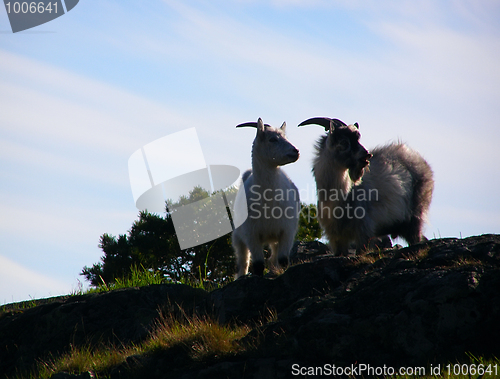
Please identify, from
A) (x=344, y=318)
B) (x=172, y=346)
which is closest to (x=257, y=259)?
(x=172, y=346)

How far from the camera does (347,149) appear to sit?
787 centimetres

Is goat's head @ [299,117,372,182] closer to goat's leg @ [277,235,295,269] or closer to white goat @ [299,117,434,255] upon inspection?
white goat @ [299,117,434,255]

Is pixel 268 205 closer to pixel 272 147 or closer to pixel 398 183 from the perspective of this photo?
pixel 272 147

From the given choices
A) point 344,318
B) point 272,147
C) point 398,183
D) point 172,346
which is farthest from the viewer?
point 398,183

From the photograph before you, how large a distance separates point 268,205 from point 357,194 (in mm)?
1586

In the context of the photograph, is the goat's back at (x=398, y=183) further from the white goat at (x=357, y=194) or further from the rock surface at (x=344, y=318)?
the rock surface at (x=344, y=318)

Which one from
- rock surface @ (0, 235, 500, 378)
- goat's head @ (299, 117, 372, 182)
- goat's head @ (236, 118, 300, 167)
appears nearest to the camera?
rock surface @ (0, 235, 500, 378)

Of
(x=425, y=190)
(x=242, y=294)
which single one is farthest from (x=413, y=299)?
(x=425, y=190)

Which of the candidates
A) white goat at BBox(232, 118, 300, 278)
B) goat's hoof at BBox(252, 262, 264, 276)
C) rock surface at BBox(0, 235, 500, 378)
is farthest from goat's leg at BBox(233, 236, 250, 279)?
rock surface at BBox(0, 235, 500, 378)

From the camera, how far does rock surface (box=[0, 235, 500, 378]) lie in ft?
13.8

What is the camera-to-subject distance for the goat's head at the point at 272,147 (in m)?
7.56

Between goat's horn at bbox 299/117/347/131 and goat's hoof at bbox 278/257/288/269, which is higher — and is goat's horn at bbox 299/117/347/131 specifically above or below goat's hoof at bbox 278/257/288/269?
above

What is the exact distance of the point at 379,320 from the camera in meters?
4.39

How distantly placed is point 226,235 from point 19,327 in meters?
11.6
